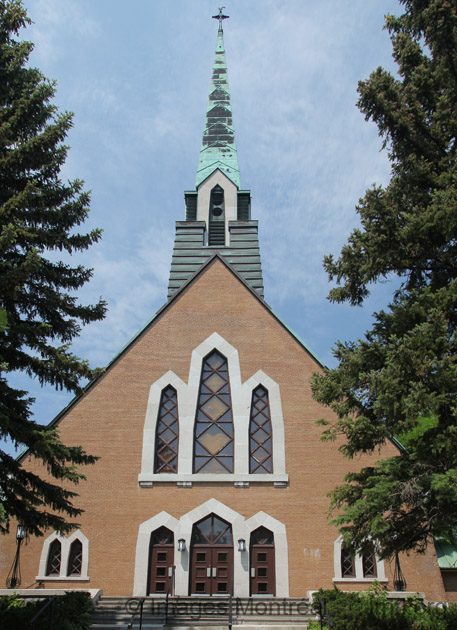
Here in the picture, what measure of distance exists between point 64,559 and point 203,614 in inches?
179

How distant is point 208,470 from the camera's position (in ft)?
57.7

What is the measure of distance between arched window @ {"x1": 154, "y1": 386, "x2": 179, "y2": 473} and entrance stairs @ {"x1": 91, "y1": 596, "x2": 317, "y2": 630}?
149 inches

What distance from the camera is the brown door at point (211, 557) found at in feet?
53.1

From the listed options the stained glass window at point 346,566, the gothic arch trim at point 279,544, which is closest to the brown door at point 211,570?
the gothic arch trim at point 279,544

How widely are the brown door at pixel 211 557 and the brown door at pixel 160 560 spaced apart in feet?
2.19

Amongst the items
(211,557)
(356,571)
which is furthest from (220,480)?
(356,571)

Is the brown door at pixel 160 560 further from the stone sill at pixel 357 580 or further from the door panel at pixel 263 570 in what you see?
the stone sill at pixel 357 580

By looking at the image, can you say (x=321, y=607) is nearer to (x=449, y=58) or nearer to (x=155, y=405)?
(x=155, y=405)

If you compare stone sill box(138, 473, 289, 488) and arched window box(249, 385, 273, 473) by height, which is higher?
arched window box(249, 385, 273, 473)

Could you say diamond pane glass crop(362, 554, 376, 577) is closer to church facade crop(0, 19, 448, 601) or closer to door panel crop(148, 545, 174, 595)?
church facade crop(0, 19, 448, 601)

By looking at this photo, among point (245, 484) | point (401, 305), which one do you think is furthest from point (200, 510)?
point (401, 305)

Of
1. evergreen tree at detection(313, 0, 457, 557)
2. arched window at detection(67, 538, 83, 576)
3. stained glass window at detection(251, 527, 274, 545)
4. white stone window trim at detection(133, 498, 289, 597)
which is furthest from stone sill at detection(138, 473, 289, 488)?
evergreen tree at detection(313, 0, 457, 557)

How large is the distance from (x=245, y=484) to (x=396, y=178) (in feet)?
33.7

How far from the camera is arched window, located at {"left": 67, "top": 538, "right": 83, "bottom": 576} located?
1636cm
